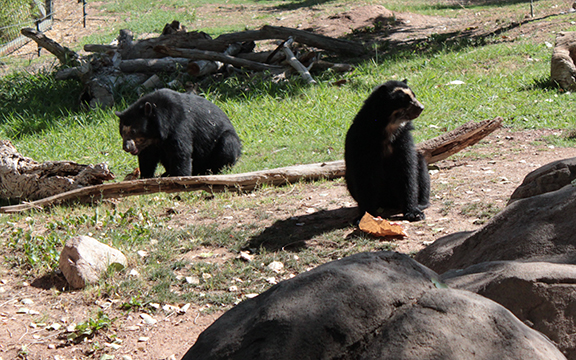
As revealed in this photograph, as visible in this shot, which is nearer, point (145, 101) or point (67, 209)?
point (67, 209)

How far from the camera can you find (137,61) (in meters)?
12.5

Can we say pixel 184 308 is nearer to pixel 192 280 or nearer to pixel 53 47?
pixel 192 280

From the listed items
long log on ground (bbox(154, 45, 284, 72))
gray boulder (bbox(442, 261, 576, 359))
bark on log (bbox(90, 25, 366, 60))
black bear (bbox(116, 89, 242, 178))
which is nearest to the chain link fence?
bark on log (bbox(90, 25, 366, 60))

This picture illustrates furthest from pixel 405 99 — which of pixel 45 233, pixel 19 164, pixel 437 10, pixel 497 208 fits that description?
pixel 437 10

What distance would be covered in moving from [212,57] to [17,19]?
9.09 metres

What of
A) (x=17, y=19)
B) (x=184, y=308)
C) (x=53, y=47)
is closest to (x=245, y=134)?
(x=184, y=308)

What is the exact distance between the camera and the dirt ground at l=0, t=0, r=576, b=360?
12.4 ft

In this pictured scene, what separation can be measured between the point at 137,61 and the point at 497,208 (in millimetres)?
9731

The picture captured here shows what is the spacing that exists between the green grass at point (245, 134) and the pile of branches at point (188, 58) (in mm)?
503

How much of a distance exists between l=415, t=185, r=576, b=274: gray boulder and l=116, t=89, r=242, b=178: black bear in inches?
185

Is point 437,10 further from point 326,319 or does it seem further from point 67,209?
point 326,319

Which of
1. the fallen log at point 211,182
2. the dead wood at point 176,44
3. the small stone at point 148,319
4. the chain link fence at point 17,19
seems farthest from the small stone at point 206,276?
the chain link fence at point 17,19

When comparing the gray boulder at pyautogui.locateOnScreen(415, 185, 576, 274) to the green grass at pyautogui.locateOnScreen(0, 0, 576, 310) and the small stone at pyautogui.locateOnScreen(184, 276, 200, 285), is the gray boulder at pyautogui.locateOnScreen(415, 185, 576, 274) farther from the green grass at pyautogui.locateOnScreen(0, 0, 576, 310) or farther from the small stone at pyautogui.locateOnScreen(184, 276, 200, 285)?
the small stone at pyautogui.locateOnScreen(184, 276, 200, 285)

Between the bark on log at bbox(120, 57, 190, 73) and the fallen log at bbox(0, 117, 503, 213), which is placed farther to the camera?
the bark on log at bbox(120, 57, 190, 73)
